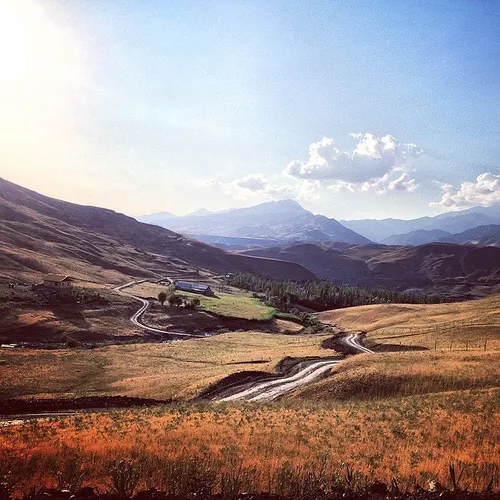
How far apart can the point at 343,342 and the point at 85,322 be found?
71.2 m

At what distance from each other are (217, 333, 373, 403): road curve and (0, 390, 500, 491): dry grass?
9.05m

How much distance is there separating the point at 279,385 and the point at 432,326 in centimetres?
5892

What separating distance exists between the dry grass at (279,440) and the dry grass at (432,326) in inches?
1550

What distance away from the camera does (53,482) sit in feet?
53.2

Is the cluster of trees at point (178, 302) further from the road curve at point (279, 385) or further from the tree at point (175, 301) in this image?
the road curve at point (279, 385)

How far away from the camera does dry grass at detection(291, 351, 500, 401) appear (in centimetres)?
3906

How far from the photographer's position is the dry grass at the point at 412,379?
39062mm

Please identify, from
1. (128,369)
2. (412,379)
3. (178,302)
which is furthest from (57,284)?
(412,379)

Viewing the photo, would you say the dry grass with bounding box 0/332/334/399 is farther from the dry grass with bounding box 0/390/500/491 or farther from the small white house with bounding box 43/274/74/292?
the small white house with bounding box 43/274/74/292

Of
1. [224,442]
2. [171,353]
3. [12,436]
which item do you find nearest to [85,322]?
[171,353]

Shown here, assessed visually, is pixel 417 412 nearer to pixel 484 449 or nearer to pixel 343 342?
pixel 484 449

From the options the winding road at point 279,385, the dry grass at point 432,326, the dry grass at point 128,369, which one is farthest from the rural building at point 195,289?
the winding road at point 279,385

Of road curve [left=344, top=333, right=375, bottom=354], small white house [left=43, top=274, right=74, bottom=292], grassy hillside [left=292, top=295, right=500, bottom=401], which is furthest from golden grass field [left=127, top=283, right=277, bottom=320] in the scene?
grassy hillside [left=292, top=295, right=500, bottom=401]

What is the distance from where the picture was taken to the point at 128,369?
205 feet
